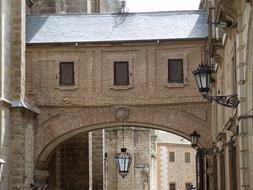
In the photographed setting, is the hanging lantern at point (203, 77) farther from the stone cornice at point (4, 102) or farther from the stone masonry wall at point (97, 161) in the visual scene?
the stone masonry wall at point (97, 161)

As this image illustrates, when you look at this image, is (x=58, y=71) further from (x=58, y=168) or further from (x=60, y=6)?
(x=60, y=6)

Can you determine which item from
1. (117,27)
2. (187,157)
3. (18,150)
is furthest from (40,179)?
(187,157)

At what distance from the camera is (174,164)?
73875 mm

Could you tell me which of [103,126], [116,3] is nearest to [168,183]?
[116,3]

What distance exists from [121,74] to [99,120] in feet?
6.62

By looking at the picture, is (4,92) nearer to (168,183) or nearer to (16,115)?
(16,115)

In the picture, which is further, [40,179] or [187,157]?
[187,157]

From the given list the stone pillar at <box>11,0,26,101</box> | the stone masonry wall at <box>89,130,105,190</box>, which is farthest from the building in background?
the stone pillar at <box>11,0,26,101</box>

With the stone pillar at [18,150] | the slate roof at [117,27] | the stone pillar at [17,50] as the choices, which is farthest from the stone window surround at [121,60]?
the stone pillar at [18,150]

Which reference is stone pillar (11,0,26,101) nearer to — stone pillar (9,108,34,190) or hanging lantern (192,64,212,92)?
stone pillar (9,108,34,190)

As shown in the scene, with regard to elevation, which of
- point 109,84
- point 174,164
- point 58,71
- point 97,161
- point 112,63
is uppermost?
point 112,63

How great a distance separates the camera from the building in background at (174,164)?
7225cm

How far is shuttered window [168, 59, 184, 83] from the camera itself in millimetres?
29641

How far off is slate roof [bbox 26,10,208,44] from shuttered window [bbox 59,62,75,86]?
955 mm
